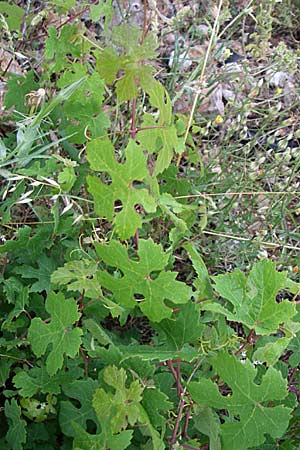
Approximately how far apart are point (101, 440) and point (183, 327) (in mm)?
278

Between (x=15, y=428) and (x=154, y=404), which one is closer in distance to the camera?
(x=154, y=404)

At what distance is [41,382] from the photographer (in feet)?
4.86

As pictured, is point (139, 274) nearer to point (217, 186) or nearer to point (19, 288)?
point (19, 288)

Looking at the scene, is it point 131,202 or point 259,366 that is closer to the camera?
point 131,202

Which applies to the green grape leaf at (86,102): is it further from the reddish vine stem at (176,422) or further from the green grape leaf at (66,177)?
the reddish vine stem at (176,422)

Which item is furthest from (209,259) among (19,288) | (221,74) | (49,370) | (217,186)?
(49,370)

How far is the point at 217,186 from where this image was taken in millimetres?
2152

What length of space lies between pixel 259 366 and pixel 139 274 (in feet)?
1.38

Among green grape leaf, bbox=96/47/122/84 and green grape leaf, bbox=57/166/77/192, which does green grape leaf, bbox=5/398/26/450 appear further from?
green grape leaf, bbox=96/47/122/84

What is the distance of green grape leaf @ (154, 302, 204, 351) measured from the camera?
1.29m

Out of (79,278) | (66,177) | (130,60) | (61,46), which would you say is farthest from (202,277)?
(61,46)

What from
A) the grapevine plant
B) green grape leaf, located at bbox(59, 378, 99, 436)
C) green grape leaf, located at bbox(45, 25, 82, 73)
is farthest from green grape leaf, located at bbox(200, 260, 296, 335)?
green grape leaf, located at bbox(45, 25, 82, 73)

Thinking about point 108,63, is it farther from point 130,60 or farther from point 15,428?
point 15,428

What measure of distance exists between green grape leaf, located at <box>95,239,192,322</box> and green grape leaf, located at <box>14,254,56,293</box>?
35 cm
